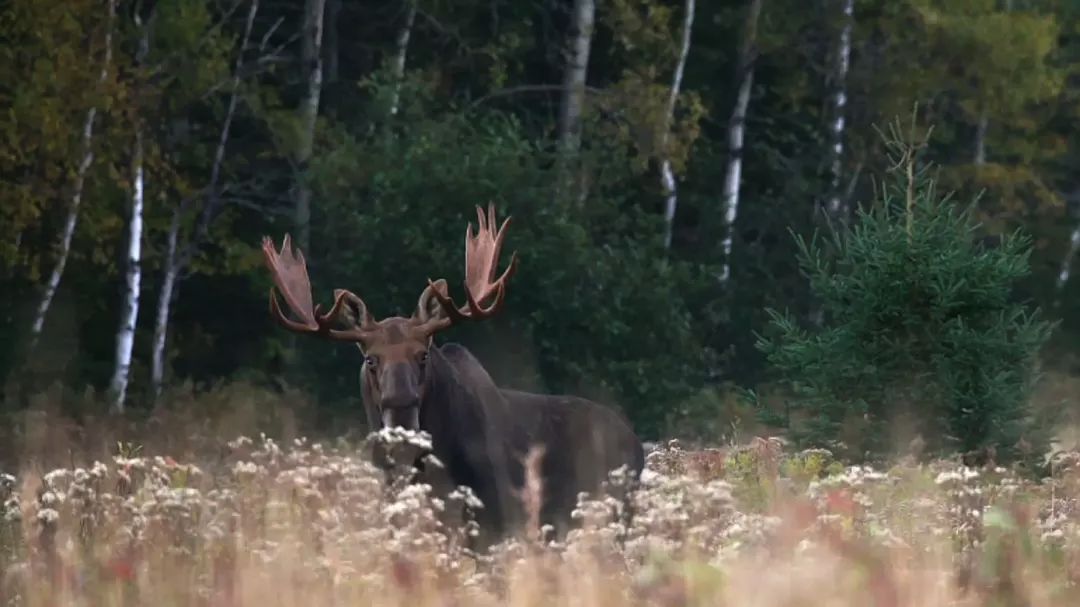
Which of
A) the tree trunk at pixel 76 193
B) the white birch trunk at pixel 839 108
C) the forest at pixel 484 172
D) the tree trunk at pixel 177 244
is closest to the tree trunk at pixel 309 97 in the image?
the forest at pixel 484 172

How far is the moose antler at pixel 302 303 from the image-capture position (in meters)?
10.9

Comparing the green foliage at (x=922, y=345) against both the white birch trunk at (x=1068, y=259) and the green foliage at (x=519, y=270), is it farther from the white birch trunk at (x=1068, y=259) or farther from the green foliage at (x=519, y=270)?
the white birch trunk at (x=1068, y=259)

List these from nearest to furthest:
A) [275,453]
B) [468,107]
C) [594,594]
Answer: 1. [594,594]
2. [275,453]
3. [468,107]

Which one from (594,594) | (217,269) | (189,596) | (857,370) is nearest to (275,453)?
(189,596)

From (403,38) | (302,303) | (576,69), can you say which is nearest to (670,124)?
(576,69)

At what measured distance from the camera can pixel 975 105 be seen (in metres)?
31.8

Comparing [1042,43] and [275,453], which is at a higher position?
[1042,43]

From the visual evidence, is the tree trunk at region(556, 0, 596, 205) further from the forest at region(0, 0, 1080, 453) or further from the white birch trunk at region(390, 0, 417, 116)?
the white birch trunk at region(390, 0, 417, 116)

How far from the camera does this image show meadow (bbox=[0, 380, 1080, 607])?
710 centimetres

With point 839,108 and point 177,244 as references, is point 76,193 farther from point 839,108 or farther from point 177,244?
point 839,108

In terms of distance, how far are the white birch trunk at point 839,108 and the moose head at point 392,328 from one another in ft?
64.4

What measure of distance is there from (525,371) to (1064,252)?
2028 cm

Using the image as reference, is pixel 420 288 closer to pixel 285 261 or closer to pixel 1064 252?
pixel 285 261

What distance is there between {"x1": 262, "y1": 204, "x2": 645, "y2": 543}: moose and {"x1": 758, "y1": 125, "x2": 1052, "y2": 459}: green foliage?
233 cm
